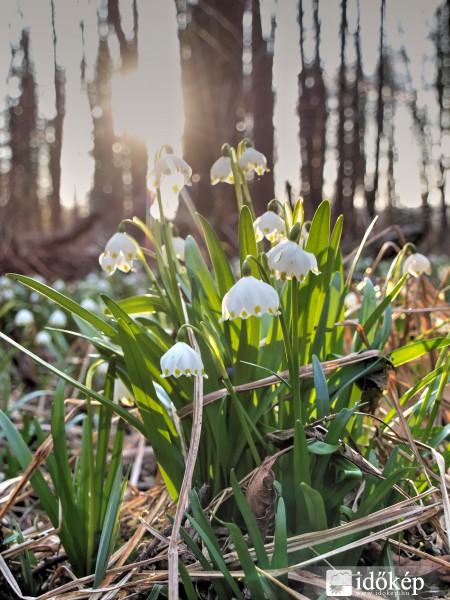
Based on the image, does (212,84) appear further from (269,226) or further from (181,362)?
(181,362)

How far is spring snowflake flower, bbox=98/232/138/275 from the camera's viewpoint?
4.28 feet

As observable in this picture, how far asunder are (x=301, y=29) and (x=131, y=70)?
487 cm

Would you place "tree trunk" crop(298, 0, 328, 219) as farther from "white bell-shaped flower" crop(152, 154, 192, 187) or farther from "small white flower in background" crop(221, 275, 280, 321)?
"small white flower in background" crop(221, 275, 280, 321)

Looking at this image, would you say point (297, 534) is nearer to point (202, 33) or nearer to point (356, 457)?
point (356, 457)

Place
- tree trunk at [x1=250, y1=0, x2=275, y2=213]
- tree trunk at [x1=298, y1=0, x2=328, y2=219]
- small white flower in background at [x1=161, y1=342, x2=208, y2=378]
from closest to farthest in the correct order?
small white flower in background at [x1=161, y1=342, x2=208, y2=378] → tree trunk at [x1=250, y1=0, x2=275, y2=213] → tree trunk at [x1=298, y1=0, x2=328, y2=219]

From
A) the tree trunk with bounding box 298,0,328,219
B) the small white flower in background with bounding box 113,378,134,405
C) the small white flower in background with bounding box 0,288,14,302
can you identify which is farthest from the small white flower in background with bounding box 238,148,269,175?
the tree trunk with bounding box 298,0,328,219

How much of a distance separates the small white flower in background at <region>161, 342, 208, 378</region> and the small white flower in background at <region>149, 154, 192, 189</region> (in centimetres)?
43

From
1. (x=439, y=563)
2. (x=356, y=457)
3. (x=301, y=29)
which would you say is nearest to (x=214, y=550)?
(x=356, y=457)

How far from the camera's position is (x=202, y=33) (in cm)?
679

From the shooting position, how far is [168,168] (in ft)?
4.10

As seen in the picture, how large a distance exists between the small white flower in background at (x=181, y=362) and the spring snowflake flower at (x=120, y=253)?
35 cm

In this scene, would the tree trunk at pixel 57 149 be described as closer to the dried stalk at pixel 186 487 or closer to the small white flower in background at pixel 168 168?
the small white flower in background at pixel 168 168

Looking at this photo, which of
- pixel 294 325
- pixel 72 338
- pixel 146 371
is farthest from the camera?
pixel 72 338

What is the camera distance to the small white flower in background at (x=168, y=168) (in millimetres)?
1249
